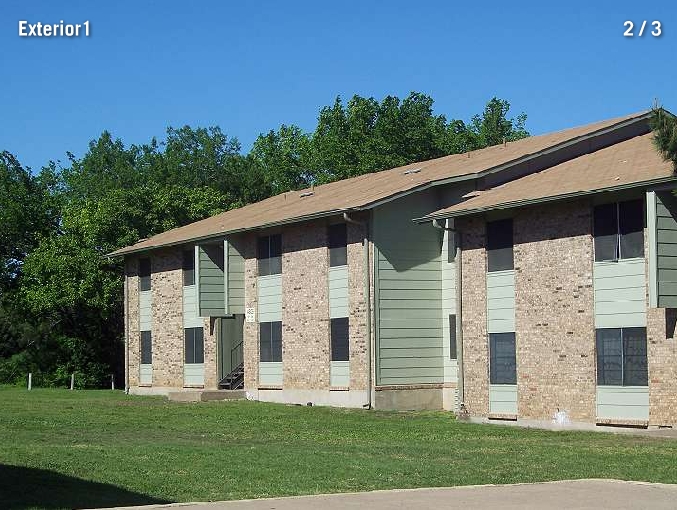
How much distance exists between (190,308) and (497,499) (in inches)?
1203

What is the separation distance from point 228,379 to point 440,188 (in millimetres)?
11658

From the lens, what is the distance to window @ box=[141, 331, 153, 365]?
46.7m

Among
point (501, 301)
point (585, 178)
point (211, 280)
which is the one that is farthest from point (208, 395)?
point (585, 178)

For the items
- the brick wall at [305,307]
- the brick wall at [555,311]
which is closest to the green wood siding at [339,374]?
the brick wall at [305,307]

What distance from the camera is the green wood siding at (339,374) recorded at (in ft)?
113

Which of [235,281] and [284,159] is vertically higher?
[284,159]

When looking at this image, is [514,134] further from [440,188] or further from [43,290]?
[440,188]

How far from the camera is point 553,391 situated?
28.0 metres

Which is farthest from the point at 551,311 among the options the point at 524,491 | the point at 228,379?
the point at 228,379

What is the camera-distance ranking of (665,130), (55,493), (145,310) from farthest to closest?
(145,310)
(665,130)
(55,493)

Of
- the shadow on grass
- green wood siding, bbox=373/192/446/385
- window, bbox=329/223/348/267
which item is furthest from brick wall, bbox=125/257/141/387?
the shadow on grass

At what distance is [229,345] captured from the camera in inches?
1657

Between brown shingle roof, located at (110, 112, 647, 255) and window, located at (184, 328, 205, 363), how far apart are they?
133 inches

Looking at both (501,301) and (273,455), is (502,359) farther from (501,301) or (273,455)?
(273,455)
